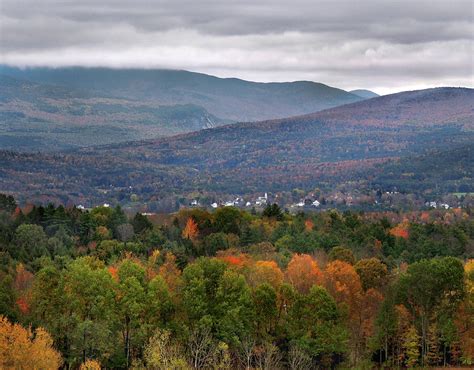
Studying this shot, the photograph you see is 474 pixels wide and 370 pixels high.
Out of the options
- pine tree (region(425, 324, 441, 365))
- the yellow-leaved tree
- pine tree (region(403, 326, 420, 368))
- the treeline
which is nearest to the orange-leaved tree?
the treeline

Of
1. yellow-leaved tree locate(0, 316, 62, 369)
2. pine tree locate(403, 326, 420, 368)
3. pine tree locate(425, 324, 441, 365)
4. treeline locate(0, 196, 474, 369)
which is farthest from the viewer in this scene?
pine tree locate(425, 324, 441, 365)

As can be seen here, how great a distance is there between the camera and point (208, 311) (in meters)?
61.8

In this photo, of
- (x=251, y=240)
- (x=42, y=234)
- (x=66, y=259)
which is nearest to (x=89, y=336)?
(x=66, y=259)

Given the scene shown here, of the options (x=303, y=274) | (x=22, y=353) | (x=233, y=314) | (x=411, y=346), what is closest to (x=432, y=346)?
(x=411, y=346)

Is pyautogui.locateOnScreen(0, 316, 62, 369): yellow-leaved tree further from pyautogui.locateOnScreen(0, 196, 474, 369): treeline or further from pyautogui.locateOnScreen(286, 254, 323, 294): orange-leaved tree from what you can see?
pyautogui.locateOnScreen(286, 254, 323, 294): orange-leaved tree

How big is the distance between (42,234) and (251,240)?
21546 millimetres

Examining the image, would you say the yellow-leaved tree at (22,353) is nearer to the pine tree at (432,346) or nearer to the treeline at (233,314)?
the treeline at (233,314)

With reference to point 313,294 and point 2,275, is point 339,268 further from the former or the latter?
point 2,275

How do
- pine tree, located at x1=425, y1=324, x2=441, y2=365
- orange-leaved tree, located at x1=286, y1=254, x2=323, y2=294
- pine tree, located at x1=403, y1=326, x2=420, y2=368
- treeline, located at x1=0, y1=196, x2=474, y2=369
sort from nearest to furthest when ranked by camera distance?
treeline, located at x1=0, y1=196, x2=474, y2=369 → pine tree, located at x1=403, y1=326, x2=420, y2=368 → pine tree, located at x1=425, y1=324, x2=441, y2=365 → orange-leaved tree, located at x1=286, y1=254, x2=323, y2=294

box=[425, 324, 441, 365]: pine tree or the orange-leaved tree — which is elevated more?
the orange-leaved tree

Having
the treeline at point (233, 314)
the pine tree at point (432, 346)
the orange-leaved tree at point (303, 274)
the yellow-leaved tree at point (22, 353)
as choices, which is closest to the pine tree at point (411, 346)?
the treeline at point (233, 314)

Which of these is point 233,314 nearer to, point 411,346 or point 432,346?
point 411,346

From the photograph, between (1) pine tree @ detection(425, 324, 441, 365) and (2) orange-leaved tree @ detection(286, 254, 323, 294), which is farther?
(2) orange-leaved tree @ detection(286, 254, 323, 294)

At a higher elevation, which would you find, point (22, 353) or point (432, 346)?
point (22, 353)
